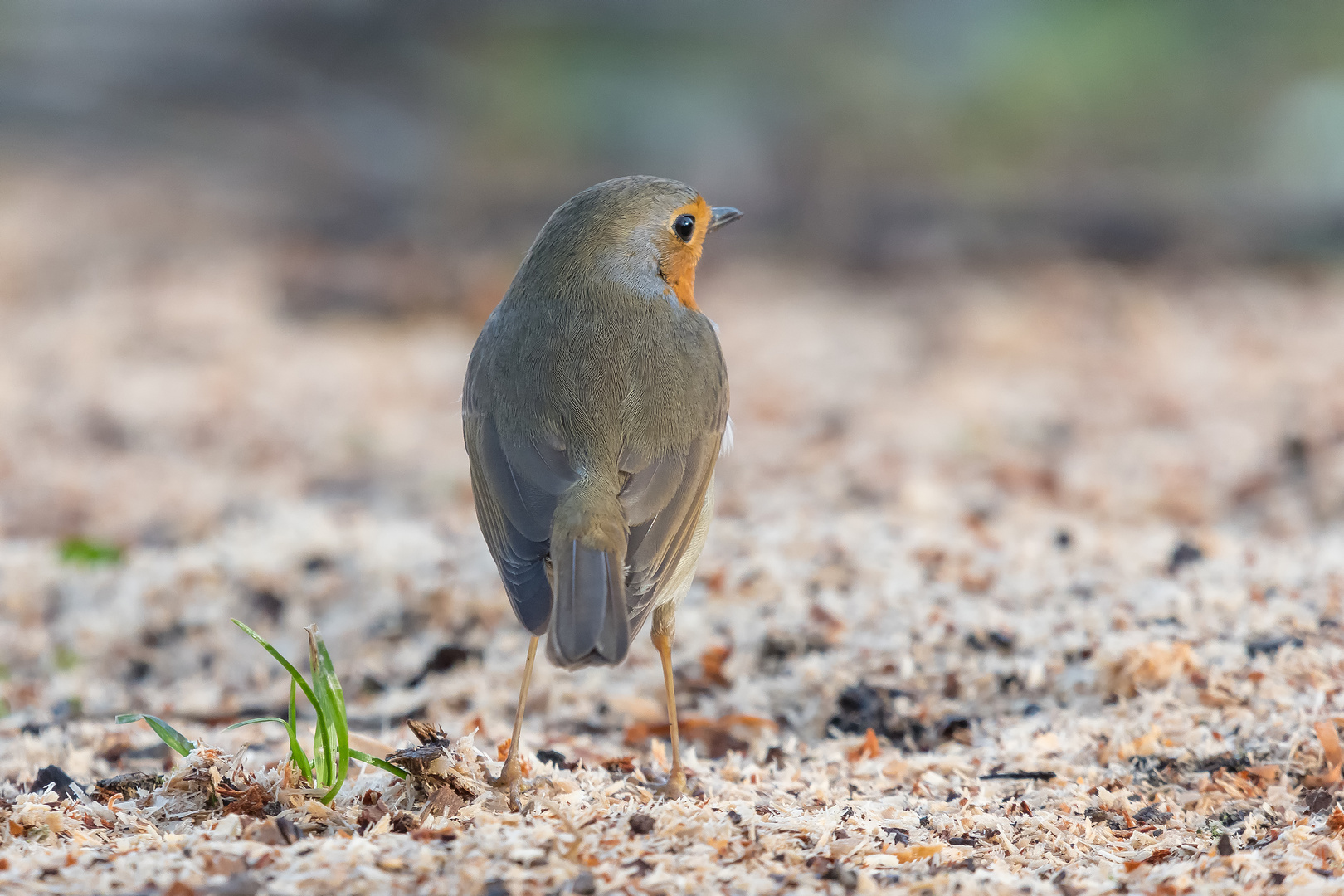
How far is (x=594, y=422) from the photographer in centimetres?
347

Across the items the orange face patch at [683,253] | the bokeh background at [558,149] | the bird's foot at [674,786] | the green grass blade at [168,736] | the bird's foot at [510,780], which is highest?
the bokeh background at [558,149]

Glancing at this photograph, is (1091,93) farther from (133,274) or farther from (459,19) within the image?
(133,274)

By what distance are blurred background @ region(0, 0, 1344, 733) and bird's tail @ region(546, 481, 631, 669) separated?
1.16 metres

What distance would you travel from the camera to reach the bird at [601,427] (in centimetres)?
309

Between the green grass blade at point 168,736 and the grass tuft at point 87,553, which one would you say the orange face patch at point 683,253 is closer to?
the green grass blade at point 168,736

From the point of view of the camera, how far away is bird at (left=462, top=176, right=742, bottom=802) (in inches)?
122

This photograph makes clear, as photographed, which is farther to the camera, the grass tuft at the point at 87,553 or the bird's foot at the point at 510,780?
the grass tuft at the point at 87,553

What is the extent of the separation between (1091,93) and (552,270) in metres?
13.7

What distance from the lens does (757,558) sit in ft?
17.1

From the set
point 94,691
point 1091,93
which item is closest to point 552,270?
point 94,691

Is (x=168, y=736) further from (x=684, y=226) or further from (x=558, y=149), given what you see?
(x=558, y=149)

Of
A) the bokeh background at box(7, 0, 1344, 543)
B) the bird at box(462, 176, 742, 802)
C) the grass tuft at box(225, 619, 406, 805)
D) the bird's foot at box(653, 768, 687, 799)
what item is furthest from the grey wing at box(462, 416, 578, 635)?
the bokeh background at box(7, 0, 1344, 543)

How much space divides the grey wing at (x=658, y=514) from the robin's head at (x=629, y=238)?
0.60 meters

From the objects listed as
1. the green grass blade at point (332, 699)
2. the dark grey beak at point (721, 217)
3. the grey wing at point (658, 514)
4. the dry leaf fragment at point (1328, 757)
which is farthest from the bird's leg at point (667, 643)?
the dry leaf fragment at point (1328, 757)
